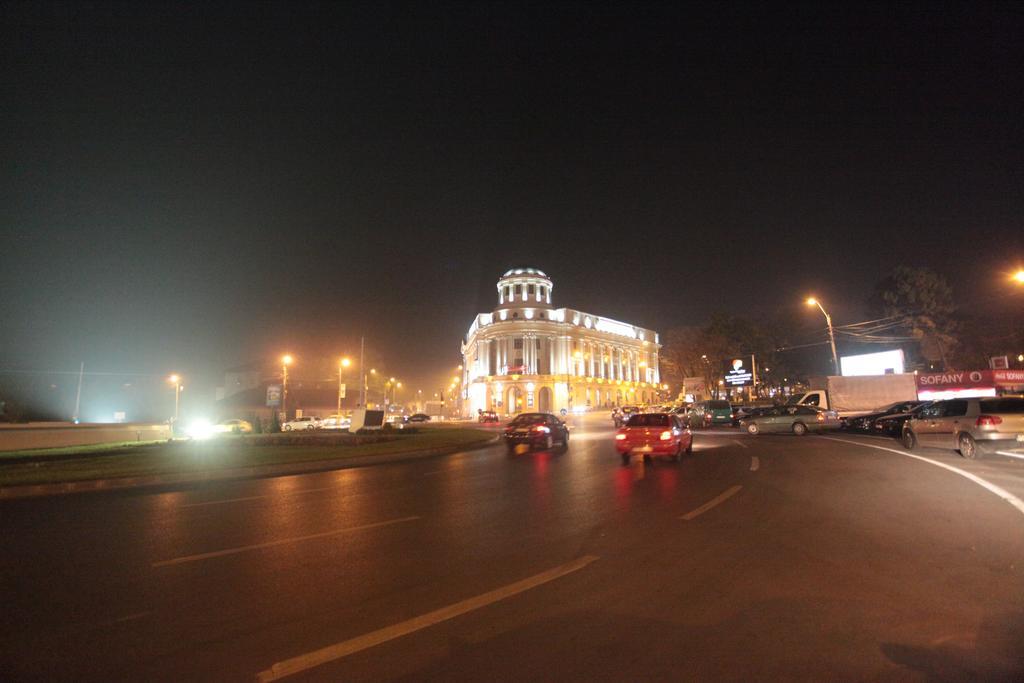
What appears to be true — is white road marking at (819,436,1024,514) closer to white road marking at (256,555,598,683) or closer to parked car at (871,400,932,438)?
white road marking at (256,555,598,683)

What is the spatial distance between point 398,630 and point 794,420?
3030 centimetres

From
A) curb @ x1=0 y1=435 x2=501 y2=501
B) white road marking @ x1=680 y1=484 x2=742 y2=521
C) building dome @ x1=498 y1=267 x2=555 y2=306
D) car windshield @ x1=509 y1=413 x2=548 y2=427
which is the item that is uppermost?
building dome @ x1=498 y1=267 x2=555 y2=306

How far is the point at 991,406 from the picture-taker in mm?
15625

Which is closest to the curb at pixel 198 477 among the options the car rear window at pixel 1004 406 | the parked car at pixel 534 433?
the parked car at pixel 534 433

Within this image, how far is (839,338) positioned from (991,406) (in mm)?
74597

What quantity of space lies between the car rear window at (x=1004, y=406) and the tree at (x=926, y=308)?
2123 inches

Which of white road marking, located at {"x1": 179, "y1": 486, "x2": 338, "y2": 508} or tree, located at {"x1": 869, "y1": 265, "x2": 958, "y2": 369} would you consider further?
tree, located at {"x1": 869, "y1": 265, "x2": 958, "y2": 369}

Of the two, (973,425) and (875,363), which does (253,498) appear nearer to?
(973,425)

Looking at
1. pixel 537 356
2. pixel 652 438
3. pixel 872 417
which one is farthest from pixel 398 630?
pixel 537 356

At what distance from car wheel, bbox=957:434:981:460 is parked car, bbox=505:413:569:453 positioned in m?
13.0

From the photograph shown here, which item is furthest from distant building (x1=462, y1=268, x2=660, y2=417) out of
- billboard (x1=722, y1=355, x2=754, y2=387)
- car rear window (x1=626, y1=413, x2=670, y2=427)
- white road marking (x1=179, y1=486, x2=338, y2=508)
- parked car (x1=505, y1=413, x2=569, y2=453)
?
white road marking (x1=179, y1=486, x2=338, y2=508)

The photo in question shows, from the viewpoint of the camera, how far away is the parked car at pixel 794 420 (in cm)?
2998

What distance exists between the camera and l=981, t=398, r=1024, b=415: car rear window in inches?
598

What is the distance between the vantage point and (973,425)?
51.9 ft
